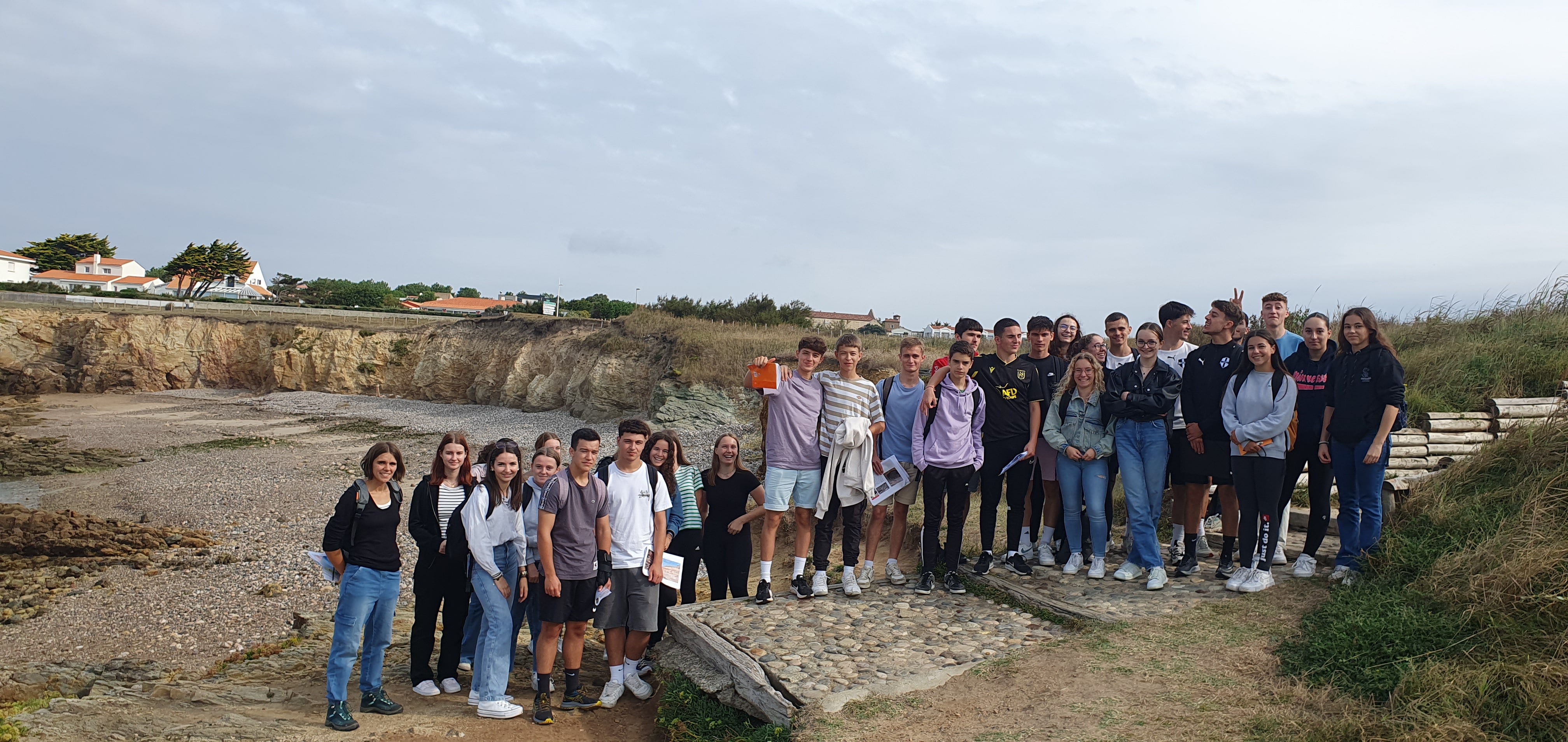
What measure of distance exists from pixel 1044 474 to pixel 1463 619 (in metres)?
3.03

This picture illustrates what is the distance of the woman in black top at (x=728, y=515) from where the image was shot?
667 cm

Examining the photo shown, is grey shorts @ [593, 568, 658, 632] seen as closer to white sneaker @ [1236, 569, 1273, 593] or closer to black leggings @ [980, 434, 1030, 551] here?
black leggings @ [980, 434, 1030, 551]

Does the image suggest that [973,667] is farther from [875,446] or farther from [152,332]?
[152,332]

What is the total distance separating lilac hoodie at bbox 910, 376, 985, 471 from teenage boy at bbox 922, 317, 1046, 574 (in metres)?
0.21

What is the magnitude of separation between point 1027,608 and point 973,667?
1.25m

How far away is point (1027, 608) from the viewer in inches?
250

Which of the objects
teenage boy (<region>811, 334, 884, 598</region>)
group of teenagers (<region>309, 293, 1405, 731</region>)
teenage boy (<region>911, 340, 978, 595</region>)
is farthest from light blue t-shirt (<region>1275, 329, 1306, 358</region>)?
teenage boy (<region>811, 334, 884, 598</region>)

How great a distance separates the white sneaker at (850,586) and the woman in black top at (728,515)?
786mm

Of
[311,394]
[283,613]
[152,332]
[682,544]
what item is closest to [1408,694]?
[682,544]

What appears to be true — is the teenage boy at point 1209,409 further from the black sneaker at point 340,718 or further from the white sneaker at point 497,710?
the black sneaker at point 340,718

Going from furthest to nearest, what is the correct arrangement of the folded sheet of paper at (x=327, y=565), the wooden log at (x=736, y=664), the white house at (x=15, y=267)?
the white house at (x=15, y=267) < the folded sheet of paper at (x=327, y=565) < the wooden log at (x=736, y=664)

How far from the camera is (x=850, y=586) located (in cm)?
666

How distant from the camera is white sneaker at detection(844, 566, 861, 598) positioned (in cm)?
666

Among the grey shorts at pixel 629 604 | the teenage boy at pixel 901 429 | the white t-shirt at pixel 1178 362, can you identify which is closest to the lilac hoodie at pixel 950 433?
the teenage boy at pixel 901 429
